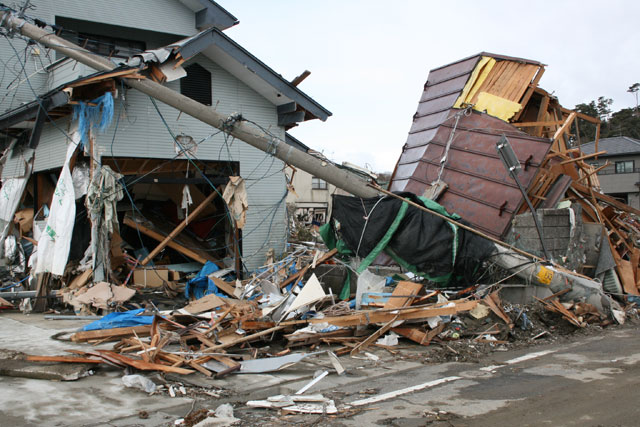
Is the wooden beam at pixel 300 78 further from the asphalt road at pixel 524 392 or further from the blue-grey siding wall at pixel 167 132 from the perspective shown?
the asphalt road at pixel 524 392

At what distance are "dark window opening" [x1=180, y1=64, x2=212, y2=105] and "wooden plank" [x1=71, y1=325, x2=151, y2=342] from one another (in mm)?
7054

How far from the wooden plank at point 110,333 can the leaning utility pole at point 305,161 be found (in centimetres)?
442

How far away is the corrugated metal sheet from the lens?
11.4 metres

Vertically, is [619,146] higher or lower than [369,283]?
higher

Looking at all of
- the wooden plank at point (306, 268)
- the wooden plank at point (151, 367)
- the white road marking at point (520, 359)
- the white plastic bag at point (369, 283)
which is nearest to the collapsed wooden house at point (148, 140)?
the wooden plank at point (306, 268)

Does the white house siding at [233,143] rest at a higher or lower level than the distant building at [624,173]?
lower

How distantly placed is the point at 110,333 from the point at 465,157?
28.1ft

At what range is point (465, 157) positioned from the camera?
1249 centimetres

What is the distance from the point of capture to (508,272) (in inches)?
389

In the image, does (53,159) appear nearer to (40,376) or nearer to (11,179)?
(11,179)

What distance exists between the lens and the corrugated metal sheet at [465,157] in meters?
11.4

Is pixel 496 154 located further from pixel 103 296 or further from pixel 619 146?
pixel 619 146

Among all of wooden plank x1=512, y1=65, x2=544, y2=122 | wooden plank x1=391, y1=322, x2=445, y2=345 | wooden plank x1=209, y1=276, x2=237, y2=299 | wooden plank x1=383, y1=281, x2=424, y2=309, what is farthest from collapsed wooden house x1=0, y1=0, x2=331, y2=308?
wooden plank x1=512, y1=65, x2=544, y2=122

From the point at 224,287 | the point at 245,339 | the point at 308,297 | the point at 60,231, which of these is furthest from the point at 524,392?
the point at 60,231
